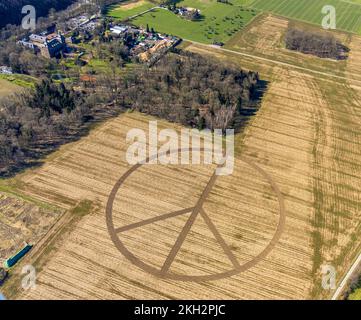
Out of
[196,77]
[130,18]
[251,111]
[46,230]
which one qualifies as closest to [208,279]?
[46,230]

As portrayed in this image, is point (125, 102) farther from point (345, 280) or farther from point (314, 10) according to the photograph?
point (314, 10)

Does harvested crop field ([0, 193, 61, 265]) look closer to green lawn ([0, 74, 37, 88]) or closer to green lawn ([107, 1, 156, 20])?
green lawn ([0, 74, 37, 88])

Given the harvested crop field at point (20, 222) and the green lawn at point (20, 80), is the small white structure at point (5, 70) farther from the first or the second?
the harvested crop field at point (20, 222)

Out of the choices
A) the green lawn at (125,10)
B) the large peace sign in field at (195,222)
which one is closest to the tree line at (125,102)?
the large peace sign in field at (195,222)

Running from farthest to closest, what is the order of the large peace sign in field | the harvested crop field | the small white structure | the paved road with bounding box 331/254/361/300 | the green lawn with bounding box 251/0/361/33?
1. the green lawn with bounding box 251/0/361/33
2. the small white structure
3. the harvested crop field
4. the large peace sign in field
5. the paved road with bounding box 331/254/361/300

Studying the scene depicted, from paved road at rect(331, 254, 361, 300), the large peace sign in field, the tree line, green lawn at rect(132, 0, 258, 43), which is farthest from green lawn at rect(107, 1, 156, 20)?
paved road at rect(331, 254, 361, 300)

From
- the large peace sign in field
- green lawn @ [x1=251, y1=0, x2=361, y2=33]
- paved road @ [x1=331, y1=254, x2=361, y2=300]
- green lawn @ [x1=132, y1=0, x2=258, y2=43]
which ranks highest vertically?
green lawn @ [x1=251, y1=0, x2=361, y2=33]
